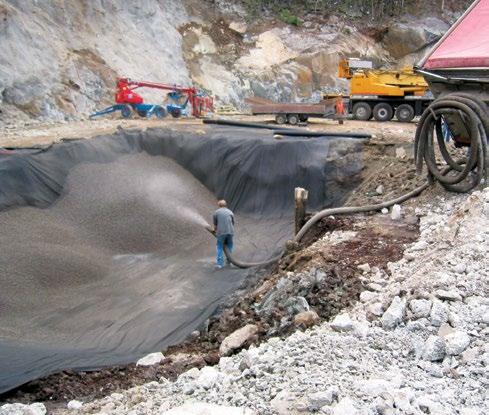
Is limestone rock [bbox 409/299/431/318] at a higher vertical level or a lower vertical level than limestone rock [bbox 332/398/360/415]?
higher

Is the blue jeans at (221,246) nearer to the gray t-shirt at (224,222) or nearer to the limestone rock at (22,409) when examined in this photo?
the gray t-shirt at (224,222)

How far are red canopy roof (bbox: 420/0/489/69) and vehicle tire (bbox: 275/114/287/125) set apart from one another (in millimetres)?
9429

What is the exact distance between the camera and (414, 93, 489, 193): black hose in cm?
736

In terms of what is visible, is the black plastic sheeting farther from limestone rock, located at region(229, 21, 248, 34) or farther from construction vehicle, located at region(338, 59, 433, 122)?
limestone rock, located at region(229, 21, 248, 34)

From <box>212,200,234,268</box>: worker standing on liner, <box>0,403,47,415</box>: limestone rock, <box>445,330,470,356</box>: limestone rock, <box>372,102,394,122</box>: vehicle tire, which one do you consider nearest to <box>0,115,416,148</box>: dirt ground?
<box>372,102,394,122</box>: vehicle tire

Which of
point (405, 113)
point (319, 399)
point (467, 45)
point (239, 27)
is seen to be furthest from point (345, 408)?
point (239, 27)

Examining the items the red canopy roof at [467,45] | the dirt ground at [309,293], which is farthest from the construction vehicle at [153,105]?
the red canopy roof at [467,45]

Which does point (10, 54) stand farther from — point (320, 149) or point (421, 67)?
point (421, 67)

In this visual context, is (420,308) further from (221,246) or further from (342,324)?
(221,246)

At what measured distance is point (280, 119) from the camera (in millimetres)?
18000

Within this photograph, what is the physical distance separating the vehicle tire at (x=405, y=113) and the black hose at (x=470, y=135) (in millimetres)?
10739

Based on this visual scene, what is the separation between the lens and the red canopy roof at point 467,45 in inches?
301

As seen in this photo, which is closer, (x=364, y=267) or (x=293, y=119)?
(x=364, y=267)

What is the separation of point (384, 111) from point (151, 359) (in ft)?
49.9
